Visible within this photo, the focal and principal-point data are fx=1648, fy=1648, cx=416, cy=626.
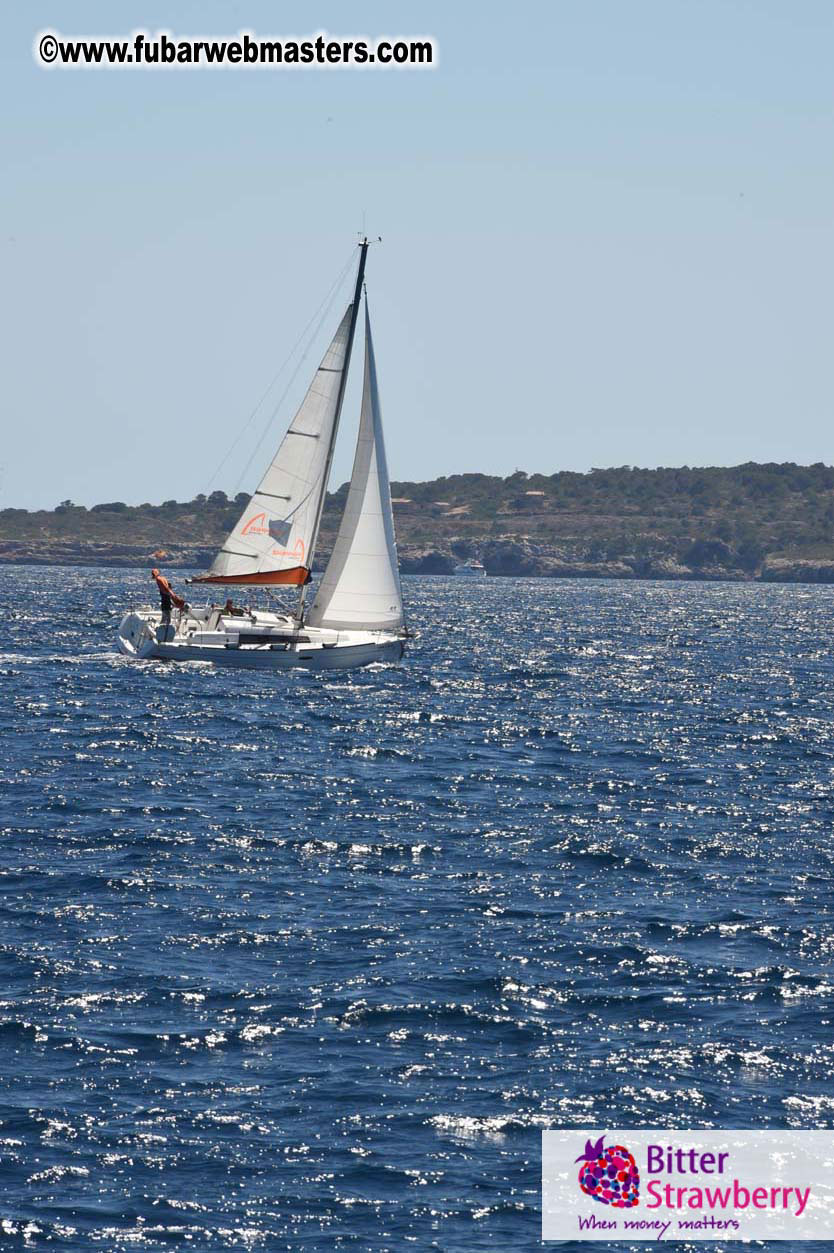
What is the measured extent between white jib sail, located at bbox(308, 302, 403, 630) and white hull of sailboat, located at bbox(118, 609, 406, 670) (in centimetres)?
90

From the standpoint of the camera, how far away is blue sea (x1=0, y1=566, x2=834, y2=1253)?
17234 mm

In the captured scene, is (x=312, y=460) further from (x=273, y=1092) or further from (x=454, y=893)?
(x=273, y=1092)

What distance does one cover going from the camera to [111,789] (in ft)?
125

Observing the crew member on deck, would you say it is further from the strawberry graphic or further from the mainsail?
the strawberry graphic

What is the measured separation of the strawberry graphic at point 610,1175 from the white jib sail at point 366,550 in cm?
4352

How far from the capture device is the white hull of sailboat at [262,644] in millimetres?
60875

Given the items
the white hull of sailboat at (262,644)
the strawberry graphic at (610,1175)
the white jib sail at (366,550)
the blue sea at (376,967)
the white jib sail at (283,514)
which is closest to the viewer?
the blue sea at (376,967)

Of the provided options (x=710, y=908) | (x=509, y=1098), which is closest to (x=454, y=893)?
(x=710, y=908)

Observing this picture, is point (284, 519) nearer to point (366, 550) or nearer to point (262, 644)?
point (366, 550)

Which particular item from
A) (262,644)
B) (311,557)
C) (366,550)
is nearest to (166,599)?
(262,644)

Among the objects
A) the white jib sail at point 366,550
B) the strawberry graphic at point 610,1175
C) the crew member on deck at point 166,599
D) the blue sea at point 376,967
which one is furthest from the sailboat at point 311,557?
the strawberry graphic at point 610,1175

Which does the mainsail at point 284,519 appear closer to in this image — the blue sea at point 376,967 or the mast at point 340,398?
the mast at point 340,398

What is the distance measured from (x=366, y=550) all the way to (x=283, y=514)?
367 cm

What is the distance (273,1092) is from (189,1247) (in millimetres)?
3461
